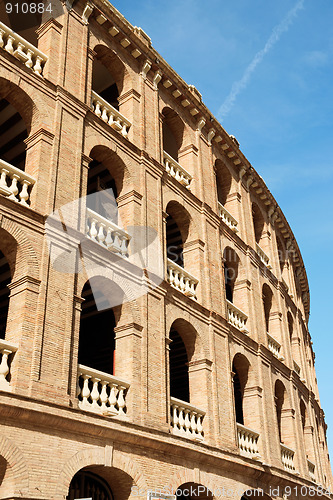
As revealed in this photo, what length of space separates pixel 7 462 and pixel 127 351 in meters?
4.71

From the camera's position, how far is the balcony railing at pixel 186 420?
50.6 feet

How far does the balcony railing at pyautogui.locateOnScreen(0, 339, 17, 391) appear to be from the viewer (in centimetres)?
1132

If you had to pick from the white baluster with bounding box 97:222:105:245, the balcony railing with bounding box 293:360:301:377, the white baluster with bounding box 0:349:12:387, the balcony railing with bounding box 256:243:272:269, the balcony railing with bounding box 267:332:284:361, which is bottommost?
the white baluster with bounding box 0:349:12:387

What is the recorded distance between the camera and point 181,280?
18.0 meters

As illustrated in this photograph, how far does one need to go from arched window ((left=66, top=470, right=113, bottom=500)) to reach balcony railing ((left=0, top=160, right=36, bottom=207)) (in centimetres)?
626

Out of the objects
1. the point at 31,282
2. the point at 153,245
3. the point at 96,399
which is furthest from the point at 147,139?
the point at 96,399

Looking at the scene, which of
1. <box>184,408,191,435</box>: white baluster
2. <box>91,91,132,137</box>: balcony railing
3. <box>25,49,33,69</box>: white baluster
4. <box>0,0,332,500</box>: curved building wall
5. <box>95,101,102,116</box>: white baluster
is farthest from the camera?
<box>91,91,132,137</box>: balcony railing

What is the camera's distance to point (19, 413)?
36.0ft

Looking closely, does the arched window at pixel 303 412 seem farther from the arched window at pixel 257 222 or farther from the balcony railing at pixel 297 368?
the arched window at pixel 257 222

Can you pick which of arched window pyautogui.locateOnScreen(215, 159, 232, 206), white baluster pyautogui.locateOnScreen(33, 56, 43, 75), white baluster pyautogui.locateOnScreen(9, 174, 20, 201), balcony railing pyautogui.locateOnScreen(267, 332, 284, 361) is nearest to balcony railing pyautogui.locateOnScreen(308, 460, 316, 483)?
balcony railing pyautogui.locateOnScreen(267, 332, 284, 361)

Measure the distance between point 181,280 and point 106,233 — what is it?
2981 mm

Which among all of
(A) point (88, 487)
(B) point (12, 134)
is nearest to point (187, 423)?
(A) point (88, 487)

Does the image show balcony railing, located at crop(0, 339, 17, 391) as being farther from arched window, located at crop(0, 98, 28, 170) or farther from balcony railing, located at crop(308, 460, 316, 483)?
balcony railing, located at crop(308, 460, 316, 483)

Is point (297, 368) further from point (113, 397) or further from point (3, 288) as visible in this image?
point (113, 397)
